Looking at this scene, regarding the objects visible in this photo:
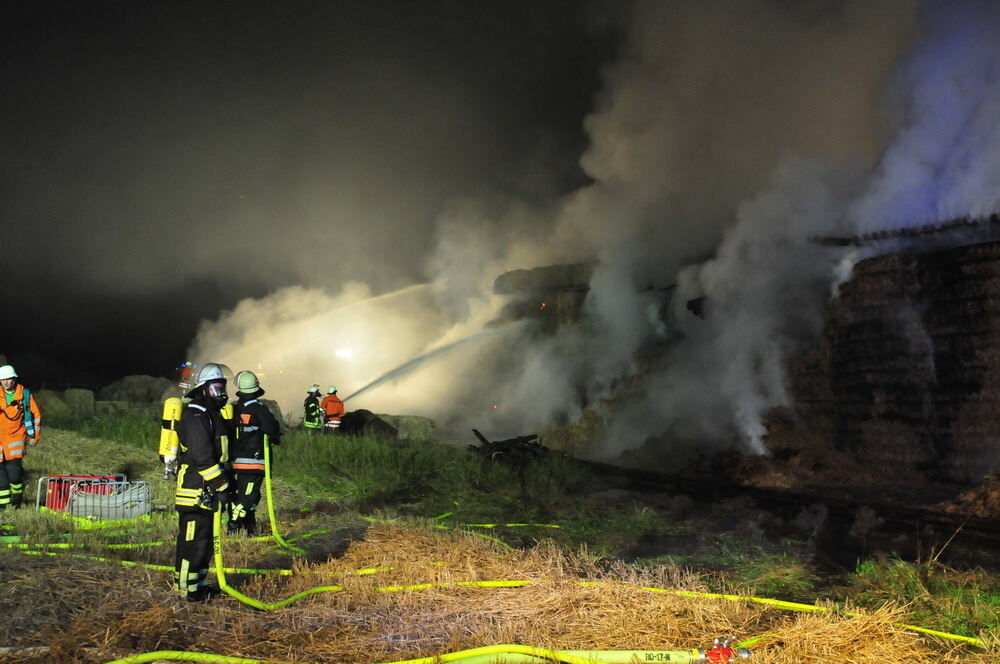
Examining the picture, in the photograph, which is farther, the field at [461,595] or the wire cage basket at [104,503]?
the wire cage basket at [104,503]

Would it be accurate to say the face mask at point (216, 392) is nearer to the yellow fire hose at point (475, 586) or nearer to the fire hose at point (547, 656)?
the yellow fire hose at point (475, 586)

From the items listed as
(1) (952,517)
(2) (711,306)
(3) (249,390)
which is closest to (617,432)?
(2) (711,306)

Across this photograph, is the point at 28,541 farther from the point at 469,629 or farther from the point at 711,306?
the point at 711,306

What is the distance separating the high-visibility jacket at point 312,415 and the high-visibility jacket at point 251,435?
845cm

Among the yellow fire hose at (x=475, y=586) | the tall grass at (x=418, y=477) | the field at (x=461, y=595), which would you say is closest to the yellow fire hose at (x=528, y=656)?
the field at (x=461, y=595)

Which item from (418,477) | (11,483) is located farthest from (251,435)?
(418,477)

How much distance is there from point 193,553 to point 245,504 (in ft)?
9.18

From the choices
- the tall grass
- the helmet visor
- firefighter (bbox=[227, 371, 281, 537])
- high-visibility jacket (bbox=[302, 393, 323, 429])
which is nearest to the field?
firefighter (bbox=[227, 371, 281, 537])

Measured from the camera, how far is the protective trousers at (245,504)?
26.5 feet

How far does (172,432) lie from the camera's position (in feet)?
28.9

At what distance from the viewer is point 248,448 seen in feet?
27.5

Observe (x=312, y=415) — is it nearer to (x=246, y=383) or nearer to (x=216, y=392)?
(x=246, y=383)

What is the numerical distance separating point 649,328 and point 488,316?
13.7 metres

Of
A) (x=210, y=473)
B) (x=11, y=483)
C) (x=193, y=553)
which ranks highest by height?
(x=11, y=483)
